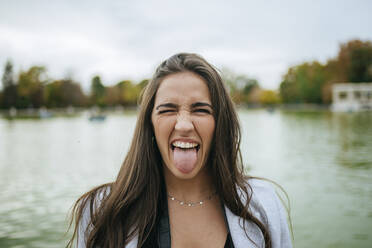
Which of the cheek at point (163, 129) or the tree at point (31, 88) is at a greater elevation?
the tree at point (31, 88)

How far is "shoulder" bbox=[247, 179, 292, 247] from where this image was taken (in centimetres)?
197

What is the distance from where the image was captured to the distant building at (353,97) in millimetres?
57875

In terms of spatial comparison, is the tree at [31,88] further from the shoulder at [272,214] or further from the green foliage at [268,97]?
the shoulder at [272,214]

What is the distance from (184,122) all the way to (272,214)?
75cm

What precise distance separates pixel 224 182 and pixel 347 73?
73635 mm

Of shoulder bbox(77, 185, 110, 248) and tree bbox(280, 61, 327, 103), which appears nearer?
shoulder bbox(77, 185, 110, 248)

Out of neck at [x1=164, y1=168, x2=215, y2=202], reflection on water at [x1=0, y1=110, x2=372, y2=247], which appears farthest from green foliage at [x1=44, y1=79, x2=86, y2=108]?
neck at [x1=164, y1=168, x2=215, y2=202]

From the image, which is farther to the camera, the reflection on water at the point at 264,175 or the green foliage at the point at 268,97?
the green foliage at the point at 268,97

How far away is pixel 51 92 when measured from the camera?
279ft

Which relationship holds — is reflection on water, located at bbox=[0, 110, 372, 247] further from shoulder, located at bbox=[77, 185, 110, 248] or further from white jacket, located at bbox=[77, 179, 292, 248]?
shoulder, located at bbox=[77, 185, 110, 248]

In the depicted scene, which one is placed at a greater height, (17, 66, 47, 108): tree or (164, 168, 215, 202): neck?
(17, 66, 47, 108): tree

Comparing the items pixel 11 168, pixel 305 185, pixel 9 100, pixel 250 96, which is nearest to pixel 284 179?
pixel 305 185

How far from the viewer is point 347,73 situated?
67.5 metres

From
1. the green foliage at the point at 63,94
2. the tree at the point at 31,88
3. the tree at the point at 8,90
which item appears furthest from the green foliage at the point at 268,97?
the tree at the point at 8,90
